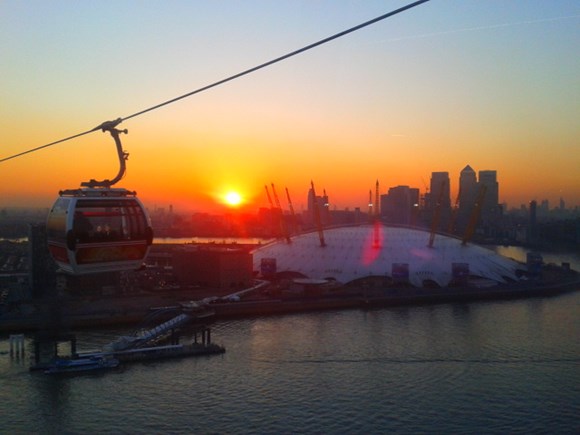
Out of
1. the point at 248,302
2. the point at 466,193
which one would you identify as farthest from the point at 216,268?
the point at 466,193

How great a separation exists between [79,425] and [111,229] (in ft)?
8.69

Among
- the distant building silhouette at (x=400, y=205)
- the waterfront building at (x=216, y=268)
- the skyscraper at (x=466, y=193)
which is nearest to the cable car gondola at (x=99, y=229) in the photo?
the waterfront building at (x=216, y=268)

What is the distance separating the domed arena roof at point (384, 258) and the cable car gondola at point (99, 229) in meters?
8.65

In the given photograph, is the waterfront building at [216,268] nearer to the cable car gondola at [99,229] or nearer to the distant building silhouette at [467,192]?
the cable car gondola at [99,229]

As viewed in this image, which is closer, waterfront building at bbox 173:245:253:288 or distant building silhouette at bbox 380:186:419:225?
waterfront building at bbox 173:245:253:288

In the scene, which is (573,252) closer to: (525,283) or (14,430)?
(525,283)

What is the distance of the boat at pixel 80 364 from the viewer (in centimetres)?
532

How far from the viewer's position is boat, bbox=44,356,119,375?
5324 millimetres

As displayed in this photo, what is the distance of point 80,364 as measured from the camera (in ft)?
17.8

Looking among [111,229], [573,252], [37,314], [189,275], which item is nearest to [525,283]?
[189,275]

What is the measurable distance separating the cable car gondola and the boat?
3756 millimetres

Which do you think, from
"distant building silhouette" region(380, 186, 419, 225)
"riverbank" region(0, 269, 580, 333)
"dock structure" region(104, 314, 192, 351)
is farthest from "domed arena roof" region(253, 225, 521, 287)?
"distant building silhouette" region(380, 186, 419, 225)

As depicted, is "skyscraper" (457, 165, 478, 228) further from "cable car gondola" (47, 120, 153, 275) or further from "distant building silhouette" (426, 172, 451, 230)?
"cable car gondola" (47, 120, 153, 275)

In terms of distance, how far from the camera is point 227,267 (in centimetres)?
1042
